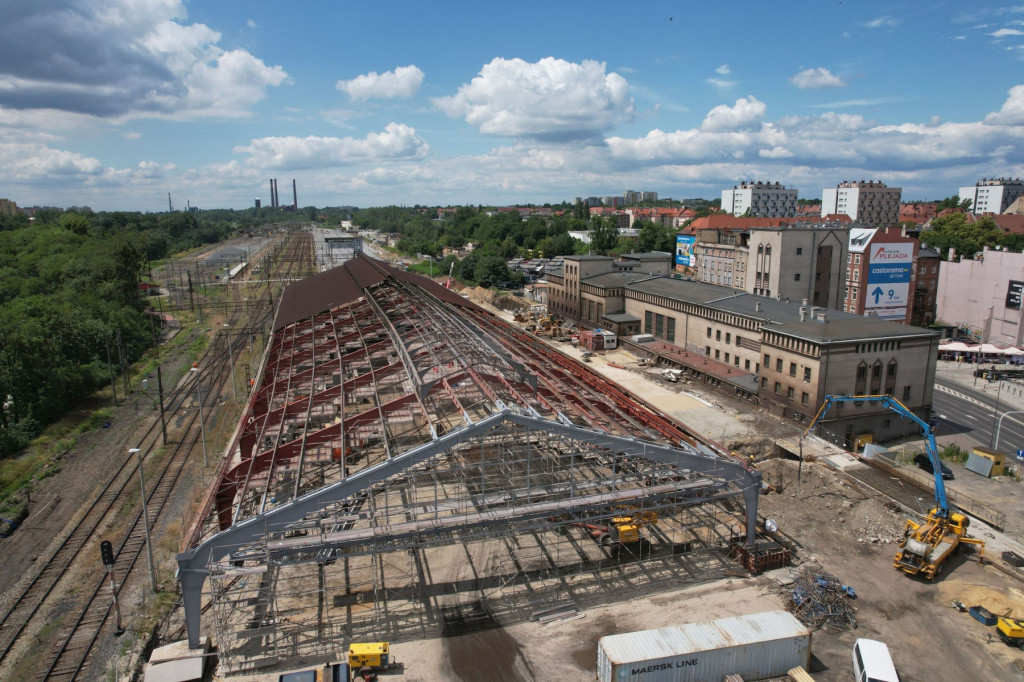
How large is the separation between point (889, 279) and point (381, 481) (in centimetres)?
6992

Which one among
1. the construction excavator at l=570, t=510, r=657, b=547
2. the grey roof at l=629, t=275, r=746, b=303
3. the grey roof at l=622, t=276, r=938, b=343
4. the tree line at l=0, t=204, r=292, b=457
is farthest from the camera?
the grey roof at l=629, t=275, r=746, b=303

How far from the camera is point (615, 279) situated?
7450cm

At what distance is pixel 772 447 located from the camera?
131 ft

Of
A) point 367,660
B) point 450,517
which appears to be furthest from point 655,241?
point 367,660

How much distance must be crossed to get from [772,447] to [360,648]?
29.7 m

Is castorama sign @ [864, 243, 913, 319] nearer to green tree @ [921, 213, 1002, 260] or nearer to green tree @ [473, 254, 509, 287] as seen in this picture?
green tree @ [921, 213, 1002, 260]

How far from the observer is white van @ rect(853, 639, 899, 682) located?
19.0 m

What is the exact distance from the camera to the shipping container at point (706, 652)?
63.8ft

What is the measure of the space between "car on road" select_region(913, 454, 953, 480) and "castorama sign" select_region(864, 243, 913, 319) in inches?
1417

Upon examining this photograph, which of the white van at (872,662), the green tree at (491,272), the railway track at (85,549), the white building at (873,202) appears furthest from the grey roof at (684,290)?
the white building at (873,202)

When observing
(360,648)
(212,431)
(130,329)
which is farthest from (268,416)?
(130,329)

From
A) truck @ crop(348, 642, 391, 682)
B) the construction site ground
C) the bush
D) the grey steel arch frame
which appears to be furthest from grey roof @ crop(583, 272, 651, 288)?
truck @ crop(348, 642, 391, 682)

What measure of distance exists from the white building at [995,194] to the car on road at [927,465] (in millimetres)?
178071

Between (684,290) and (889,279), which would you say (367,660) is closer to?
(684,290)
